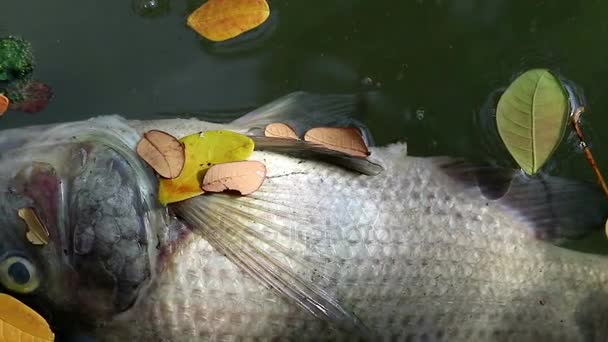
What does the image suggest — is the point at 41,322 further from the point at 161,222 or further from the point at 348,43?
the point at 348,43

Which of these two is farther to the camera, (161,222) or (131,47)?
(131,47)

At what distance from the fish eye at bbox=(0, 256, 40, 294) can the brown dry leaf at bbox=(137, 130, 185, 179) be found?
0.49 m

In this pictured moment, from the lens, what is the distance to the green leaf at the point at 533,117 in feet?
9.43

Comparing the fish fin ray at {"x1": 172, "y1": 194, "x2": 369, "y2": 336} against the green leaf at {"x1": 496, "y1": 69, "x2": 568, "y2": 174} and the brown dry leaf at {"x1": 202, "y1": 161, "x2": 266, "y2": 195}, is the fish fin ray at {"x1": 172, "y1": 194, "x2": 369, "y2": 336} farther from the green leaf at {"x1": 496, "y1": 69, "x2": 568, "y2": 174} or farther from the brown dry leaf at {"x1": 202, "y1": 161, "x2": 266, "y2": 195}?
the green leaf at {"x1": 496, "y1": 69, "x2": 568, "y2": 174}

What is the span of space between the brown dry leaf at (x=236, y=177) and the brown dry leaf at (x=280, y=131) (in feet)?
0.75

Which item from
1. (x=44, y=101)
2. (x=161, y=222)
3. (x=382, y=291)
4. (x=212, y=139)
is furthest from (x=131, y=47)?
(x=382, y=291)

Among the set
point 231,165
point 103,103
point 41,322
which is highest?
point 103,103

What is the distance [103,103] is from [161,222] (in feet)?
3.29

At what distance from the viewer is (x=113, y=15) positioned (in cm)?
337

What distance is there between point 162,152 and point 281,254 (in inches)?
19.8

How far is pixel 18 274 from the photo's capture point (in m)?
2.45

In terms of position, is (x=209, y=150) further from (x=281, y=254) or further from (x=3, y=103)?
(x=3, y=103)

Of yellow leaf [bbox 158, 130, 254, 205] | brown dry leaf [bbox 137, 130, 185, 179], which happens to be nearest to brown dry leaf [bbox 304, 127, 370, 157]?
yellow leaf [bbox 158, 130, 254, 205]

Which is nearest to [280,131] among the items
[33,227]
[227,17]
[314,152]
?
[314,152]
